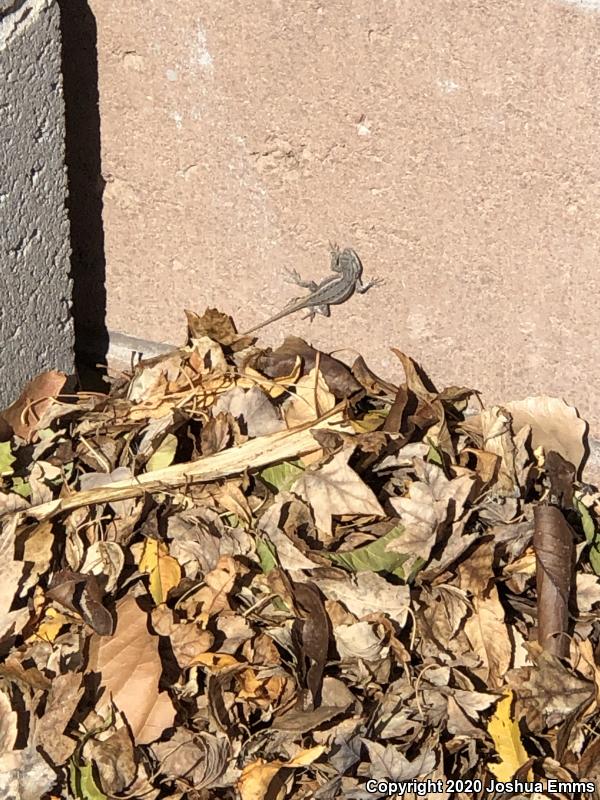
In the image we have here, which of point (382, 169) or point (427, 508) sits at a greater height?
point (382, 169)

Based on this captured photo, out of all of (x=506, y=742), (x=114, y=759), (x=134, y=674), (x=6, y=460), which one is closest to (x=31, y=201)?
(x=6, y=460)

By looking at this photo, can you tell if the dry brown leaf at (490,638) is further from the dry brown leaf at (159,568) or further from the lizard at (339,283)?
the lizard at (339,283)

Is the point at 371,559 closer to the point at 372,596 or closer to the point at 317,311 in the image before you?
the point at 372,596

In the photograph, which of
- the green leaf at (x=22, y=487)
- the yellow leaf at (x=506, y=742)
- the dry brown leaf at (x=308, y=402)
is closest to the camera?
the yellow leaf at (x=506, y=742)

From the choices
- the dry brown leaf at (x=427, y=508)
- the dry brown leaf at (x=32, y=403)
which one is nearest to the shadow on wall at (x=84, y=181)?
the dry brown leaf at (x=32, y=403)

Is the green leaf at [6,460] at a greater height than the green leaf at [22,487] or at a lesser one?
greater

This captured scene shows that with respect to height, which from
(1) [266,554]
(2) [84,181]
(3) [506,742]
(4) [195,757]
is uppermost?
(2) [84,181]

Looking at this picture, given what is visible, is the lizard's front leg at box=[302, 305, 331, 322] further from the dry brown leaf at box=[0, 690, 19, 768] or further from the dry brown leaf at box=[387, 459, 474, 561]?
the dry brown leaf at box=[0, 690, 19, 768]
